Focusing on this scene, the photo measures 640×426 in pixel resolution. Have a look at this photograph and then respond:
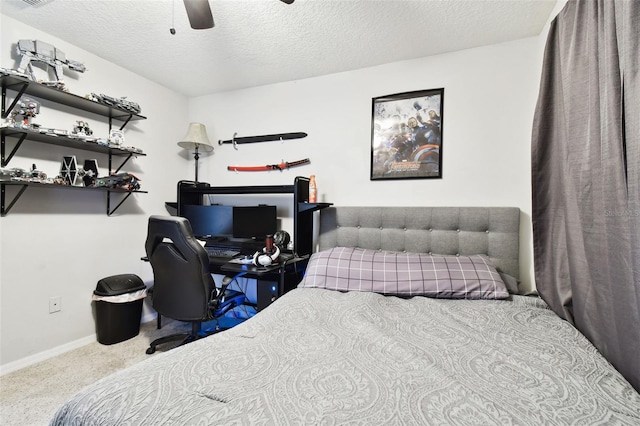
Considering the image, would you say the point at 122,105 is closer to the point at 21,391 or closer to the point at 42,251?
the point at 42,251

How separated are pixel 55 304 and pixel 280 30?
2.68 meters

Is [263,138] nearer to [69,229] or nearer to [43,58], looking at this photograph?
[43,58]

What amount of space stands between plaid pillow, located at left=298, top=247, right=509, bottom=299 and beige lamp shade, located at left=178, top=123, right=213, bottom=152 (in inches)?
69.8

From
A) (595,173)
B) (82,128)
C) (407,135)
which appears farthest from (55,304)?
(595,173)

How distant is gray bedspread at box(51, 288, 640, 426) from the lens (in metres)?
0.65

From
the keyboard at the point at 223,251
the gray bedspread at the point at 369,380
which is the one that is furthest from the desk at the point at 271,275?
the gray bedspread at the point at 369,380

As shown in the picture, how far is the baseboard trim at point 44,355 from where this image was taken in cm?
181

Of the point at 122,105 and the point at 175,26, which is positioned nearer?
the point at 175,26

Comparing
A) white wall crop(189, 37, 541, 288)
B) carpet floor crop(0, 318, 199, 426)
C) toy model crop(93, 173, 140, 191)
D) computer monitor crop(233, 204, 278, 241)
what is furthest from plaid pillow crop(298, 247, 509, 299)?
toy model crop(93, 173, 140, 191)

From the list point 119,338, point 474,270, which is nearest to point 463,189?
point 474,270

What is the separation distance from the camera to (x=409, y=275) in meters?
1.71

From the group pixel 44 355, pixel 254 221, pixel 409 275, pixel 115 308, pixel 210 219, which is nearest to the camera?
pixel 409 275

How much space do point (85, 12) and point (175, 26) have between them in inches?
22.0

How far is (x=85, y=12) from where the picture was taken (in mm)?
1771
